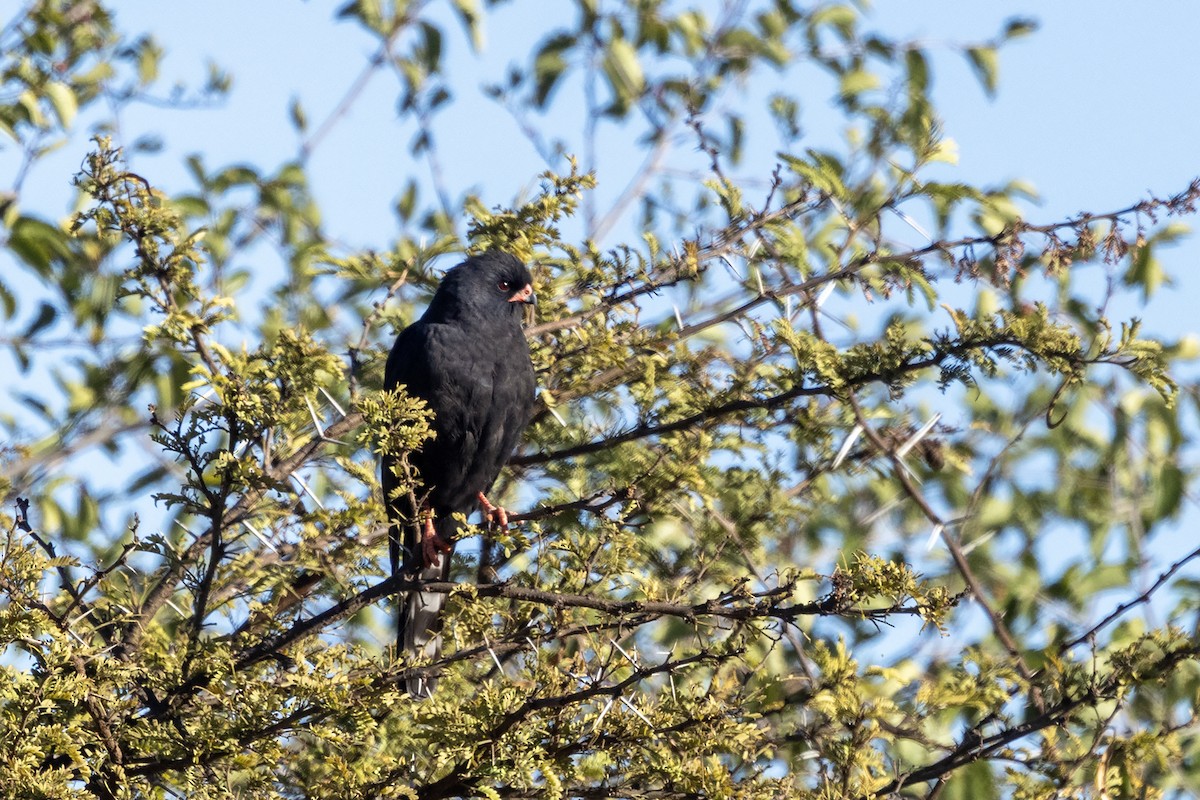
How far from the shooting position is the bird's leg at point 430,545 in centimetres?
417

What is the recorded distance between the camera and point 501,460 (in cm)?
559

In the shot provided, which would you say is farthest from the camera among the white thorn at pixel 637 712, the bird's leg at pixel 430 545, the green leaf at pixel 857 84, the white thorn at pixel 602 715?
the green leaf at pixel 857 84

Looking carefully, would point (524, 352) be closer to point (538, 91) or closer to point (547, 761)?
point (547, 761)

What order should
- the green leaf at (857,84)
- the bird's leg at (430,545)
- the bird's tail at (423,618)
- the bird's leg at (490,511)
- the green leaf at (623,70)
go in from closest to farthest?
the bird's leg at (430,545)
the bird's tail at (423,618)
the bird's leg at (490,511)
the green leaf at (857,84)
the green leaf at (623,70)

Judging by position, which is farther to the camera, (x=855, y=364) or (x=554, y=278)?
(x=554, y=278)

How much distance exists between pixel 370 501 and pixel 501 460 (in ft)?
4.36

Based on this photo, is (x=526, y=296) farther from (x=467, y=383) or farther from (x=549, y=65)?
(x=549, y=65)

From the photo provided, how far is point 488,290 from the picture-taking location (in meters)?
5.73

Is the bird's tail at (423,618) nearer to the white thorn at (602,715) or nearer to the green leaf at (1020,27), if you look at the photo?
the white thorn at (602,715)

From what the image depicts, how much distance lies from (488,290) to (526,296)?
16 cm

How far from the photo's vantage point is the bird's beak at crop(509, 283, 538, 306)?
575 cm

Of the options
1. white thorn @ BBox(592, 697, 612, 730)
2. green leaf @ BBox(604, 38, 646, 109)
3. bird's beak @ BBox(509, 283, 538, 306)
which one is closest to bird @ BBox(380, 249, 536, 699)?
bird's beak @ BBox(509, 283, 538, 306)

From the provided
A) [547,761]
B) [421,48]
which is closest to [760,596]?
[547,761]

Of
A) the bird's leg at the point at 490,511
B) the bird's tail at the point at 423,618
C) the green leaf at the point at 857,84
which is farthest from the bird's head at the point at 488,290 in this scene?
the green leaf at the point at 857,84
